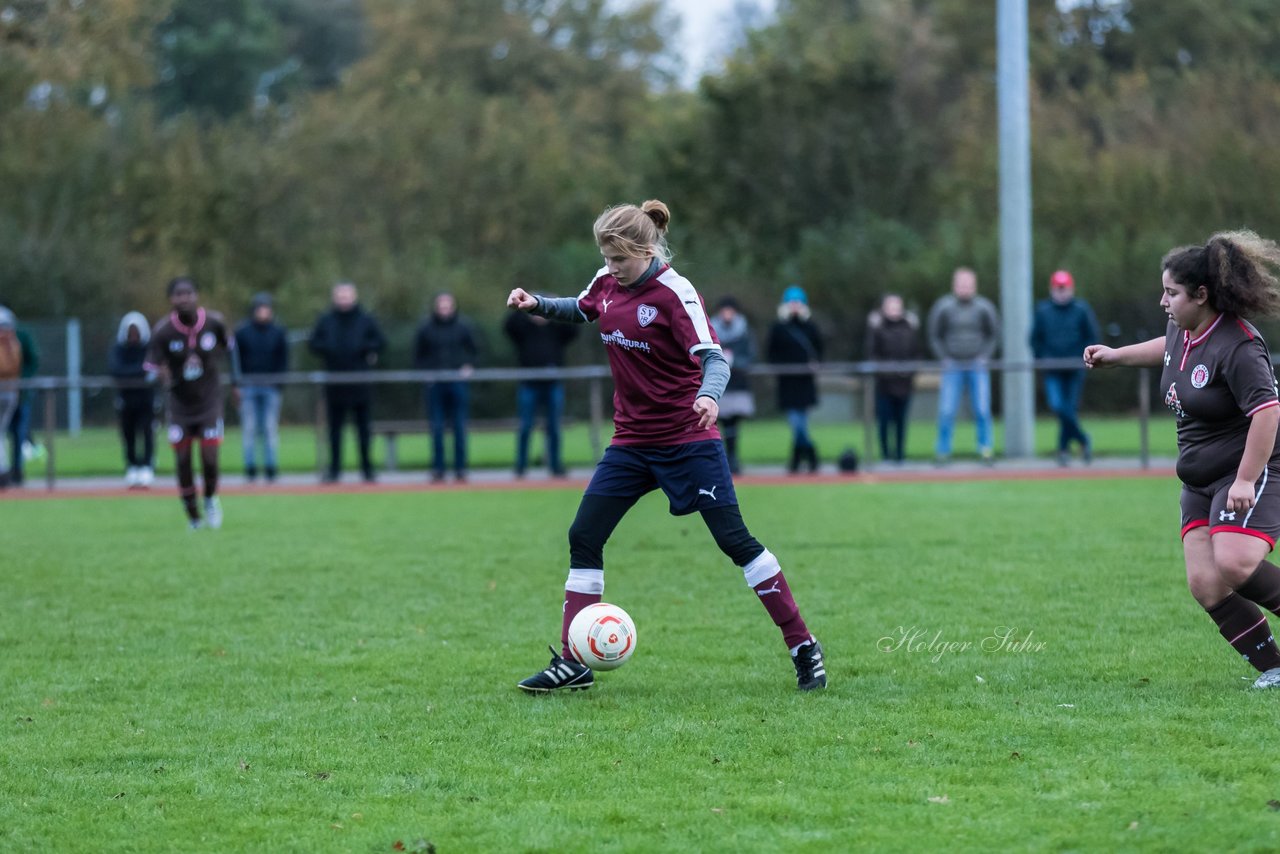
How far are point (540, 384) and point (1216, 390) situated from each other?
1242cm

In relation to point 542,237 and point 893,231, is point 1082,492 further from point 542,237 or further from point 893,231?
point 542,237

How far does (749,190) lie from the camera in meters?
37.1

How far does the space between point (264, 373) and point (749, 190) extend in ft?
67.2

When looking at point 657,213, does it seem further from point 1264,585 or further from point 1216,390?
point 1264,585

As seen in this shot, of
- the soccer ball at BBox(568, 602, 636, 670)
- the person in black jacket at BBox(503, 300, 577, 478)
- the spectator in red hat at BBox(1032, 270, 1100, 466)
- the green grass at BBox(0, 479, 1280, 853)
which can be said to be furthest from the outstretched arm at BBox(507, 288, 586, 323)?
the spectator in red hat at BBox(1032, 270, 1100, 466)

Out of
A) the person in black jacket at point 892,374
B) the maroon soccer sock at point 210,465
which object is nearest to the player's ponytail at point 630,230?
the maroon soccer sock at point 210,465

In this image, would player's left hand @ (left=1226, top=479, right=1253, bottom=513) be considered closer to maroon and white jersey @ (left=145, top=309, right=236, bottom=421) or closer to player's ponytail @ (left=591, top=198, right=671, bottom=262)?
player's ponytail @ (left=591, top=198, right=671, bottom=262)

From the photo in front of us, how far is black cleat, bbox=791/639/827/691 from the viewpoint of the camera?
6.46 metres

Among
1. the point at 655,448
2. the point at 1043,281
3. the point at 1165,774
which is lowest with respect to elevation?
the point at 1165,774

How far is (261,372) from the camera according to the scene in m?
18.3

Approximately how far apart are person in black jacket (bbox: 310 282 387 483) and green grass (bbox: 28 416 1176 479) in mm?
2581

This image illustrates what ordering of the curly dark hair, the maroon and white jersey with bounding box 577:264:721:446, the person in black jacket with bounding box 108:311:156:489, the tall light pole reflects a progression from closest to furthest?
the curly dark hair, the maroon and white jersey with bounding box 577:264:721:446, the person in black jacket with bounding box 108:311:156:489, the tall light pole

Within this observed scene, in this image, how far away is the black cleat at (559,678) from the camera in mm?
6613

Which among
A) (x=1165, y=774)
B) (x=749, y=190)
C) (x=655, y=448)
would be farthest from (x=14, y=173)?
(x=1165, y=774)
